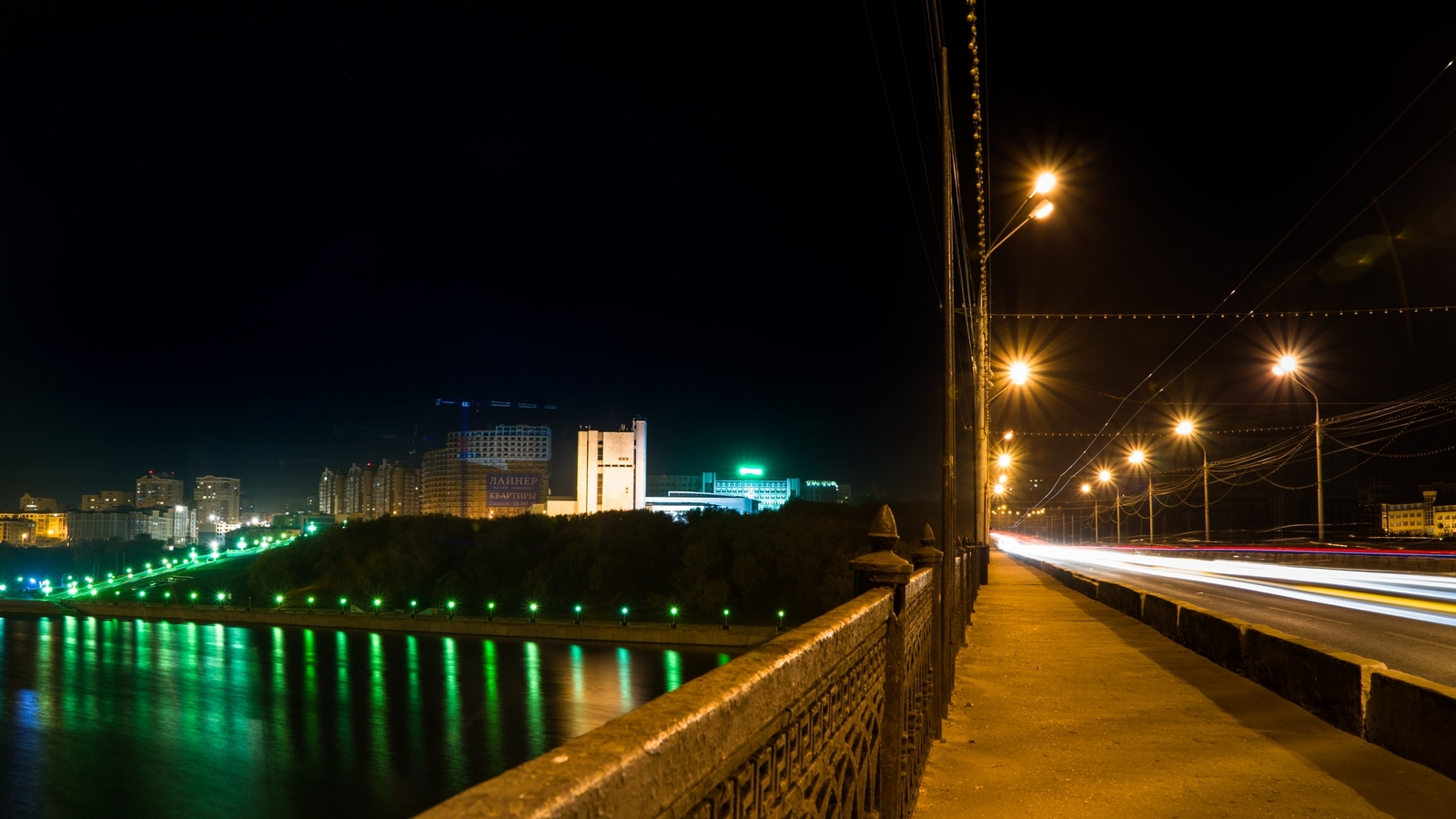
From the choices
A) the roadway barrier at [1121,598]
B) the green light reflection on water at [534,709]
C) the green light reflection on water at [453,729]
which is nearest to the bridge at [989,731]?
the roadway barrier at [1121,598]

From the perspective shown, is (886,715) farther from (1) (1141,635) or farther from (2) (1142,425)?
(2) (1142,425)

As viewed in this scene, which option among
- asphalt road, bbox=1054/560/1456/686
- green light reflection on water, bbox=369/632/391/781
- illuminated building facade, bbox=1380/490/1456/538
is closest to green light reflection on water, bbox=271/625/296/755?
green light reflection on water, bbox=369/632/391/781

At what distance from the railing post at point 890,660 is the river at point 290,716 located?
28104 mm

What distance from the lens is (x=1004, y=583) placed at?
2748 cm

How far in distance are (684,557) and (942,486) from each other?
2588 inches

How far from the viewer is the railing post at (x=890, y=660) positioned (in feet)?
12.1

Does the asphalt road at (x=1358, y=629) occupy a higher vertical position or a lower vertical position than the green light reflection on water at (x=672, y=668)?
higher

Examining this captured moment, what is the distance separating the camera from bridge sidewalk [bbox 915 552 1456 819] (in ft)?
17.4

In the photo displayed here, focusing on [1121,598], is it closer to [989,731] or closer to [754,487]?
[989,731]

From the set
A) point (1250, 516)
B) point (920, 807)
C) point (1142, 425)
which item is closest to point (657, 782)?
point (920, 807)

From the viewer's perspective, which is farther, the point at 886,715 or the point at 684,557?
the point at 684,557

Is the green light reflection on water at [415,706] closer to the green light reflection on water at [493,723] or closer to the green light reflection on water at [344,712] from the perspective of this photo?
the green light reflection on water at [344,712]

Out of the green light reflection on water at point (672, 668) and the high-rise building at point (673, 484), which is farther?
the high-rise building at point (673, 484)

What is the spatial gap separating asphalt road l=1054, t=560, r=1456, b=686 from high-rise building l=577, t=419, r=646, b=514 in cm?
11337
